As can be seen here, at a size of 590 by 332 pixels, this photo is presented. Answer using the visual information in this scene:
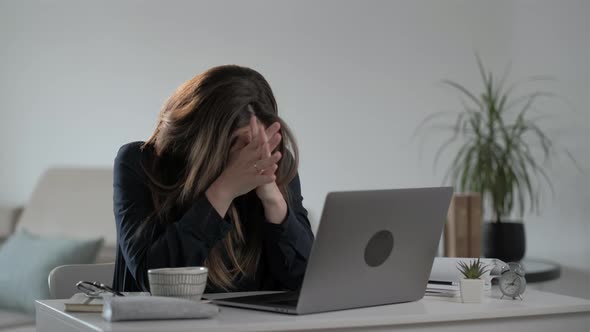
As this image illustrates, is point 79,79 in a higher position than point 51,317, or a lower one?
higher

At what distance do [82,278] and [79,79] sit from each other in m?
2.33

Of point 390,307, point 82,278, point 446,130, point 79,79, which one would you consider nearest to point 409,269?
point 390,307

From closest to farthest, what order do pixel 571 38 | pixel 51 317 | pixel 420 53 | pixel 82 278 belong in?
1. pixel 51 317
2. pixel 82 278
3. pixel 571 38
4. pixel 420 53

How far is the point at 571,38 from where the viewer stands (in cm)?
362

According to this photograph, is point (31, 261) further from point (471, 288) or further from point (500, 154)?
point (471, 288)

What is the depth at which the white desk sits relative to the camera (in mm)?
A: 1226

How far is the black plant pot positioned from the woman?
171 centimetres

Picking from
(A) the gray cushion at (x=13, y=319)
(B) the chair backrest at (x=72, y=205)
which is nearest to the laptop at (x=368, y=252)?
(A) the gray cushion at (x=13, y=319)

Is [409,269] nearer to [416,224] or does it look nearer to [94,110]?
[416,224]

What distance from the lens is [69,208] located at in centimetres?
370

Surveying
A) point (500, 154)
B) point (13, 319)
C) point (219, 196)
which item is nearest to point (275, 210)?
point (219, 196)

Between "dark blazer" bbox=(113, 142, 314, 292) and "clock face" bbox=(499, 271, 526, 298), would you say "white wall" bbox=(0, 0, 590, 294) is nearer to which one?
"dark blazer" bbox=(113, 142, 314, 292)

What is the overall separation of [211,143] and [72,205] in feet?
7.33

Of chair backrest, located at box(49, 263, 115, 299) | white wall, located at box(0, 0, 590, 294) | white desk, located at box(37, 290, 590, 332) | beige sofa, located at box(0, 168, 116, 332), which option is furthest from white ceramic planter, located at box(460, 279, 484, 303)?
white wall, located at box(0, 0, 590, 294)
